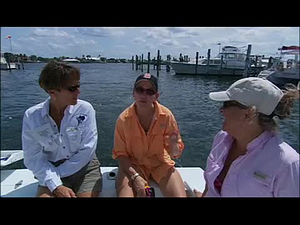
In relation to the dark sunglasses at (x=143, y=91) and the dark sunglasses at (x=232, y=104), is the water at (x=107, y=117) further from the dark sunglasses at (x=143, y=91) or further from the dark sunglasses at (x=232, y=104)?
the dark sunglasses at (x=143, y=91)

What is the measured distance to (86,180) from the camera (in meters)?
1.70

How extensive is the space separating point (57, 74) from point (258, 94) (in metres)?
1.26

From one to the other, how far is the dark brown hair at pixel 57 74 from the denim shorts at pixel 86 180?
0.66 metres

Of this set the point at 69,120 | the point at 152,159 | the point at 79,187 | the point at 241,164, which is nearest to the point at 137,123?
the point at 152,159

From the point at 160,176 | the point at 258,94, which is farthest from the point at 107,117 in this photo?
the point at 258,94

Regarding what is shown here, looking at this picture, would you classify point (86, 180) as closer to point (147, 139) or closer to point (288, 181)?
point (147, 139)

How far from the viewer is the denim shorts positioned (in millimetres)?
1566

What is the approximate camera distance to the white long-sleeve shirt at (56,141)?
5.09ft

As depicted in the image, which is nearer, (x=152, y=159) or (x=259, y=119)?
(x=259, y=119)

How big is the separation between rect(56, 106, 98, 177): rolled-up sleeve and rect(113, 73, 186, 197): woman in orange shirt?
19 cm

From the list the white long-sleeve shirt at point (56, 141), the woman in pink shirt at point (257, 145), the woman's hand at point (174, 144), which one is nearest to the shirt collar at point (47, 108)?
the white long-sleeve shirt at point (56, 141)
